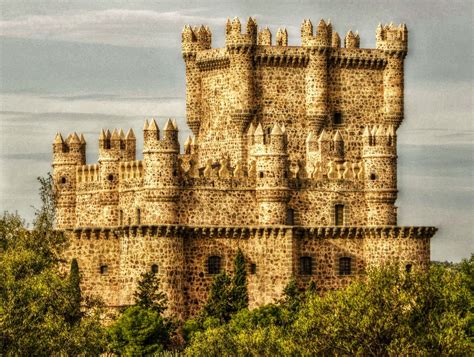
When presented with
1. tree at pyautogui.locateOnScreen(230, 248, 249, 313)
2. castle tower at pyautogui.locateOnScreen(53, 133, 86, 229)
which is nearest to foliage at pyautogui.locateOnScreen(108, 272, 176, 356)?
tree at pyautogui.locateOnScreen(230, 248, 249, 313)

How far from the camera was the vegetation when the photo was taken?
345 feet

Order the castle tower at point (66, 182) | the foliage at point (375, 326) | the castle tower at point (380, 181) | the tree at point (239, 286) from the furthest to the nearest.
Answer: the castle tower at point (66, 182)
the castle tower at point (380, 181)
the tree at point (239, 286)
the foliage at point (375, 326)

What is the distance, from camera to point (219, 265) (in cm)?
12794

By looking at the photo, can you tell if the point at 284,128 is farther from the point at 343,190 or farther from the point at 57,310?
the point at 57,310

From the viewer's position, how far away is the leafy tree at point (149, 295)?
407ft

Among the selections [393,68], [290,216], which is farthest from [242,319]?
[393,68]

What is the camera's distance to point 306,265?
12875 cm

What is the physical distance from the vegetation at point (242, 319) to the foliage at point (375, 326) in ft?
0.17

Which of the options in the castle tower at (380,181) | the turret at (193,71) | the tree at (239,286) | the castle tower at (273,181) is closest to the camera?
the tree at (239,286)

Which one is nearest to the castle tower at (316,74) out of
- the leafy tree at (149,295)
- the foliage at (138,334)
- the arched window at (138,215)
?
the arched window at (138,215)

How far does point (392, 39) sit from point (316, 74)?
625 centimetres

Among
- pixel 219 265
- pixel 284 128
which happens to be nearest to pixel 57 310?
pixel 219 265

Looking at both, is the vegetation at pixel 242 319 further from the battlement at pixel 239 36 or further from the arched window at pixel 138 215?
the battlement at pixel 239 36

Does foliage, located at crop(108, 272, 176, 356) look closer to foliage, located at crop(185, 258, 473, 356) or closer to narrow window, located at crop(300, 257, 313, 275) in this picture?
foliage, located at crop(185, 258, 473, 356)
